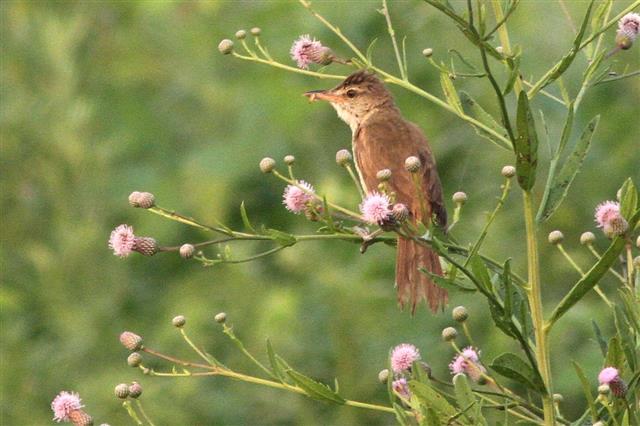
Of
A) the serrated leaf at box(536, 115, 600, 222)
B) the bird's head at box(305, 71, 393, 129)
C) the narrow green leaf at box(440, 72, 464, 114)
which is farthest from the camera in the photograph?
the bird's head at box(305, 71, 393, 129)

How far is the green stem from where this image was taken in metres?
3.36

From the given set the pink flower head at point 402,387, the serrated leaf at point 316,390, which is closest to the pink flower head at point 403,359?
the pink flower head at point 402,387

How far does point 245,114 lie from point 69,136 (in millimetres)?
1500

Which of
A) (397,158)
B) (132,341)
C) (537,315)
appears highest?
(397,158)

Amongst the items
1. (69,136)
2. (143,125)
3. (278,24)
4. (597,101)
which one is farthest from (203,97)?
(597,101)

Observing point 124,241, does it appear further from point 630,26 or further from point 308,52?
point 630,26

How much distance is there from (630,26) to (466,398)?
992 millimetres

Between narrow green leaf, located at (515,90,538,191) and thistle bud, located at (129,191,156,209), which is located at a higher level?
thistle bud, located at (129,191,156,209)

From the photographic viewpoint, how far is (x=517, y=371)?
3.28m

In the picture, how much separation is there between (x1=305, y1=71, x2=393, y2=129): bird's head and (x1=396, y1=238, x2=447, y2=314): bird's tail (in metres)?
1.45

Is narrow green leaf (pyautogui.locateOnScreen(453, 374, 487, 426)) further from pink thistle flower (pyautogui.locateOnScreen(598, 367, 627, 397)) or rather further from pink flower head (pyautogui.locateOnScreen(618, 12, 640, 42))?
pink flower head (pyautogui.locateOnScreen(618, 12, 640, 42))

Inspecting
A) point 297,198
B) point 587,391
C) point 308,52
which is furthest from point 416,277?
point 587,391

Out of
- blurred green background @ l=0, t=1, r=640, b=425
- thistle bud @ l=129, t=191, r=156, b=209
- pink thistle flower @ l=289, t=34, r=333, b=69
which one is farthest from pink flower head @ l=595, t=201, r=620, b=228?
blurred green background @ l=0, t=1, r=640, b=425

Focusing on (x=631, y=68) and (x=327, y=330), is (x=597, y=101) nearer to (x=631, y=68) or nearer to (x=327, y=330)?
(x=631, y=68)
